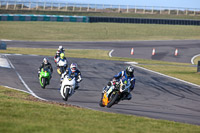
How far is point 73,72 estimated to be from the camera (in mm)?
17516

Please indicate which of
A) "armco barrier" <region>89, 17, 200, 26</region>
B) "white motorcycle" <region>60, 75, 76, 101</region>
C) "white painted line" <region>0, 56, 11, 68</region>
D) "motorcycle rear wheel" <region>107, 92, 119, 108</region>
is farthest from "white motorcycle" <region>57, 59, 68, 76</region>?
"armco barrier" <region>89, 17, 200, 26</region>

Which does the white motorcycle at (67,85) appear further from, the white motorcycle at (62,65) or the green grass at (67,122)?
the white motorcycle at (62,65)

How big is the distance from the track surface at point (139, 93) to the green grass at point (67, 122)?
2585 mm

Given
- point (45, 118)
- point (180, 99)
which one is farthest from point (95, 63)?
point (45, 118)

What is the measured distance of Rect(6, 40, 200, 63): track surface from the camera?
45438mm

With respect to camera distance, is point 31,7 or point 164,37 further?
point 31,7

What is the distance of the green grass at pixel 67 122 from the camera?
9.43m

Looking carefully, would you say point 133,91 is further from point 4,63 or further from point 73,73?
point 4,63

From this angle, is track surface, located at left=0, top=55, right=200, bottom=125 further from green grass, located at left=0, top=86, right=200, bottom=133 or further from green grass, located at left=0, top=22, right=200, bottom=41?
green grass, located at left=0, top=22, right=200, bottom=41

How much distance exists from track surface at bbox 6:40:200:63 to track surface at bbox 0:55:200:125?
14.9 meters

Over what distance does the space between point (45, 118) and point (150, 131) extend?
2856mm

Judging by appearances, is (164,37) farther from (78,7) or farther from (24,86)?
(24,86)

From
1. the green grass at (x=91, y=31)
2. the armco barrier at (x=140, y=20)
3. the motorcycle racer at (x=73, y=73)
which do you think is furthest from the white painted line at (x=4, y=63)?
the armco barrier at (x=140, y=20)

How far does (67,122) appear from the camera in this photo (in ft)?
34.8
